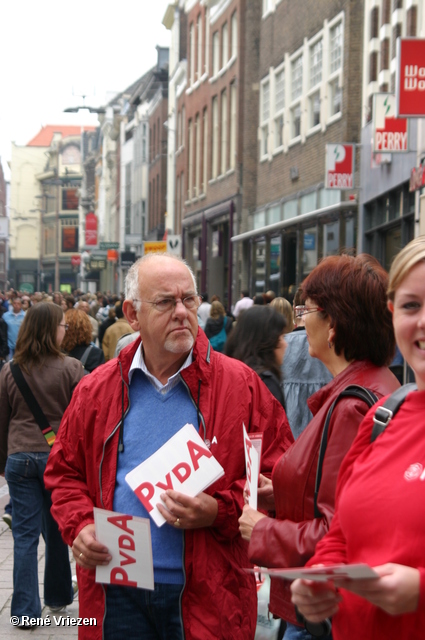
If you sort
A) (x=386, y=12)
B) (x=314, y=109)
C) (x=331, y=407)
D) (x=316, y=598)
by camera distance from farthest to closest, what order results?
(x=314, y=109), (x=386, y=12), (x=331, y=407), (x=316, y=598)

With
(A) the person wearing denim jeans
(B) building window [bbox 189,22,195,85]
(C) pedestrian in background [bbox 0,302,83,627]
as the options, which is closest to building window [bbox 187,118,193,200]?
Result: (B) building window [bbox 189,22,195,85]

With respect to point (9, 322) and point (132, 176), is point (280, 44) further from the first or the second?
point (132, 176)

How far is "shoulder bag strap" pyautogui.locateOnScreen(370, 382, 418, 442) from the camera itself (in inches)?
94.7

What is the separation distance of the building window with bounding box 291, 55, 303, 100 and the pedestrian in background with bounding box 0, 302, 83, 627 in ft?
66.6

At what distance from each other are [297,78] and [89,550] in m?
23.9

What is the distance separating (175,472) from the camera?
3.31 m

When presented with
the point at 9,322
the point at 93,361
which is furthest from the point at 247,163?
the point at 93,361

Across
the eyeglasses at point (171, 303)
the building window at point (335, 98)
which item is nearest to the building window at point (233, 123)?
the building window at point (335, 98)

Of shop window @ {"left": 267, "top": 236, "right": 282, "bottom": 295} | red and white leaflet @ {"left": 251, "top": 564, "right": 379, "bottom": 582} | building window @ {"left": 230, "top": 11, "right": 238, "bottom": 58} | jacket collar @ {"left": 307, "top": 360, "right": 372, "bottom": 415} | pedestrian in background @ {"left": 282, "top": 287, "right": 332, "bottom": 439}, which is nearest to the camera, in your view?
red and white leaflet @ {"left": 251, "top": 564, "right": 379, "bottom": 582}

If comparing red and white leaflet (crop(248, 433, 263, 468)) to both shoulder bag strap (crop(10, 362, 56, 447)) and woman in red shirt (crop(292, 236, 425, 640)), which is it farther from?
shoulder bag strap (crop(10, 362, 56, 447))

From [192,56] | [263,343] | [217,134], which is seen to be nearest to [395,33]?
[263,343]

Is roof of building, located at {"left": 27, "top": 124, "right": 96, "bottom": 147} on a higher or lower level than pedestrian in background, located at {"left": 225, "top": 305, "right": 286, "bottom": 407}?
higher

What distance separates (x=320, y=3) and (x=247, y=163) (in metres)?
8.10

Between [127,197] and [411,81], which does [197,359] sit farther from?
[127,197]
